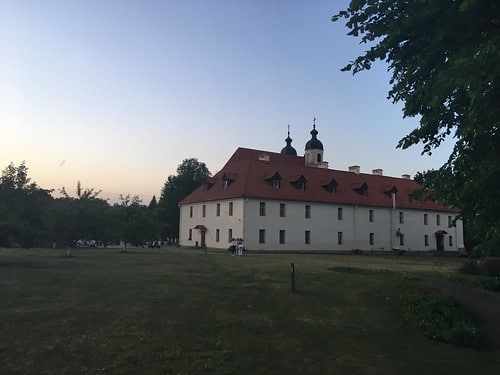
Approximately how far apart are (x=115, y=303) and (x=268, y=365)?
519cm

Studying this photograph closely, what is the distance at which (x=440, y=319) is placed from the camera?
12.2 metres

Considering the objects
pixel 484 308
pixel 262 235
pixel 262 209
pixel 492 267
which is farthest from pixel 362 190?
pixel 484 308

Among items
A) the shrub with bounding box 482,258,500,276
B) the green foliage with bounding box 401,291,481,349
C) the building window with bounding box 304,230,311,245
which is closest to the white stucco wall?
the building window with bounding box 304,230,311,245

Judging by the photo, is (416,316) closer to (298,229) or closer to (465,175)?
(465,175)

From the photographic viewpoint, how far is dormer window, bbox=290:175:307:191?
Result: 55.2m

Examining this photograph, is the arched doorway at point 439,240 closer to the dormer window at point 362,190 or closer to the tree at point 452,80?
the dormer window at point 362,190

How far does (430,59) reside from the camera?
9.29m

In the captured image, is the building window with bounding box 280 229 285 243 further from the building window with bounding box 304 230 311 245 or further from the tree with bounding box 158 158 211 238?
the tree with bounding box 158 158 211 238

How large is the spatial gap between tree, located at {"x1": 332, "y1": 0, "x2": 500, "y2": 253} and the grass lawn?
2.92 m

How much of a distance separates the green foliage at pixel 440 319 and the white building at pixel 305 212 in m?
36.1

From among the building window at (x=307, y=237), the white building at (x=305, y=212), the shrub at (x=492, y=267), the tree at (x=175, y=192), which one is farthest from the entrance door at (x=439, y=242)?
the shrub at (x=492, y=267)

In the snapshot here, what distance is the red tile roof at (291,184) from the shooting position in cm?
5266

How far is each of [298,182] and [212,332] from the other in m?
45.6

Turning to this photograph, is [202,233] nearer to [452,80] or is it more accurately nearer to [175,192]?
[175,192]
